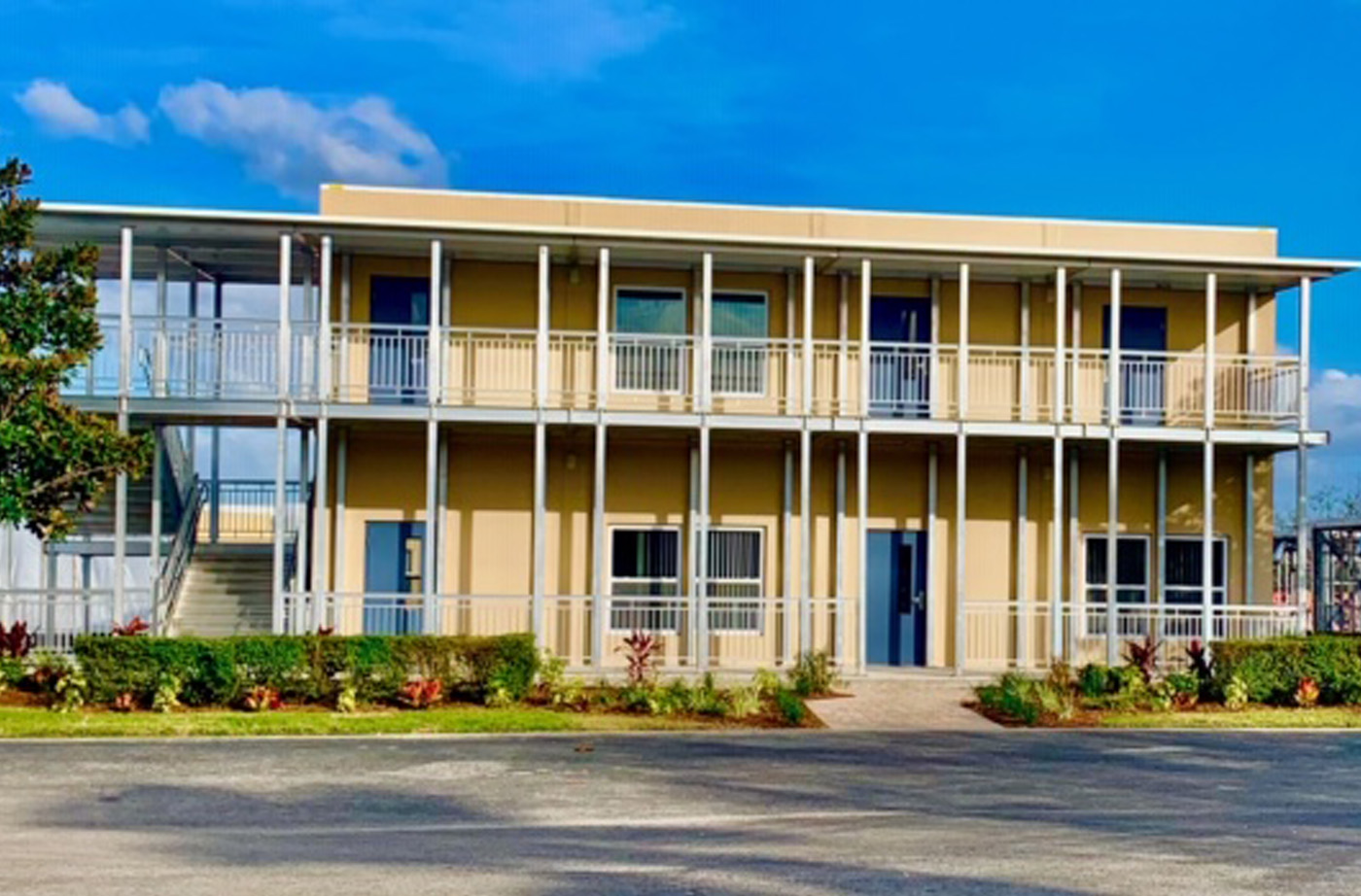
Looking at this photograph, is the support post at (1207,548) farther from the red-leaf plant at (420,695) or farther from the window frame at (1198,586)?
the red-leaf plant at (420,695)

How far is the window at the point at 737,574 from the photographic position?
81.7 feet

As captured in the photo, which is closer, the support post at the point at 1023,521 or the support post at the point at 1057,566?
the support post at the point at 1057,566

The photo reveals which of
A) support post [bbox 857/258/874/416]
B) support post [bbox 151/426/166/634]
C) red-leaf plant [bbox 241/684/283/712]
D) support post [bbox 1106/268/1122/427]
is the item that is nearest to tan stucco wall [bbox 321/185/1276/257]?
support post [bbox 857/258/874/416]

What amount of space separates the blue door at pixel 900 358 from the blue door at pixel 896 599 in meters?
2.11

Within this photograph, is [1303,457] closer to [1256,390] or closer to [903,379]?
[1256,390]

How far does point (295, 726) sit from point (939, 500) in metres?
11.8

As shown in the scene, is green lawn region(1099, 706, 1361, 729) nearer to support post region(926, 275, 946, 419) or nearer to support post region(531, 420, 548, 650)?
support post region(926, 275, 946, 419)

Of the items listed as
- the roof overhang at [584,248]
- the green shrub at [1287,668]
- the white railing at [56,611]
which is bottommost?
the green shrub at [1287,668]

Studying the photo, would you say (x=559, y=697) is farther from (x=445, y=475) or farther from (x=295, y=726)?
(x=445, y=475)

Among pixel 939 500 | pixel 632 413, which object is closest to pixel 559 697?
pixel 632 413

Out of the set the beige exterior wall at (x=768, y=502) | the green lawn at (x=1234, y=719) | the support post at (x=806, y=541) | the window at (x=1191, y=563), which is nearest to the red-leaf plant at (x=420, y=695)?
the beige exterior wall at (x=768, y=502)

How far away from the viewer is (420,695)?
19.5m

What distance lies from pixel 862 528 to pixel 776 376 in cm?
302

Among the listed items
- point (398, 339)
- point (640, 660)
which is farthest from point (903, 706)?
point (398, 339)
